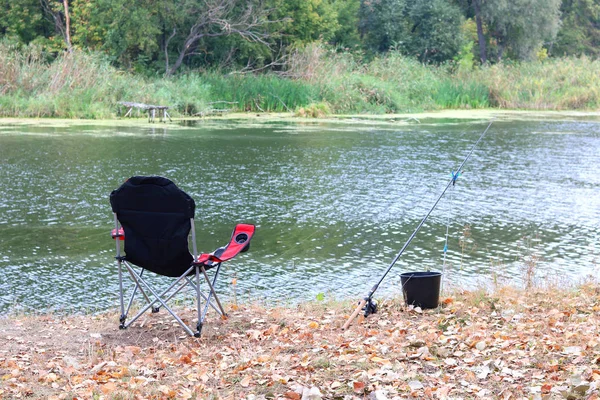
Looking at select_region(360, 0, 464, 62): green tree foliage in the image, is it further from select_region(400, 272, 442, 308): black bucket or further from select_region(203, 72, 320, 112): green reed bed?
select_region(400, 272, 442, 308): black bucket

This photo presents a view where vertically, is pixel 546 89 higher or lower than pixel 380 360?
higher

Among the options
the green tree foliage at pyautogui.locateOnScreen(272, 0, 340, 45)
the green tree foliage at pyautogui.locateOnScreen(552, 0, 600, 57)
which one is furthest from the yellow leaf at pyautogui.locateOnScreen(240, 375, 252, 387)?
the green tree foliage at pyautogui.locateOnScreen(552, 0, 600, 57)

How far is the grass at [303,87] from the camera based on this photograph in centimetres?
2723

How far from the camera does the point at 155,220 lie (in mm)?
5383

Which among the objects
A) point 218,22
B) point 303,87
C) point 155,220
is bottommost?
point 303,87

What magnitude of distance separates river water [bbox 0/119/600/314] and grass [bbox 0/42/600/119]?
4.90 meters

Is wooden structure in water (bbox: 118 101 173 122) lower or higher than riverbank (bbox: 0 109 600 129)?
higher

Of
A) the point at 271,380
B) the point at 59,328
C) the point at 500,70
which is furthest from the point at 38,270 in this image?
the point at 500,70

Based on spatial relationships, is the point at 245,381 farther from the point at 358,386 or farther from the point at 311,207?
the point at 311,207

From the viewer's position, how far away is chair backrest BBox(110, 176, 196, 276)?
17.3ft

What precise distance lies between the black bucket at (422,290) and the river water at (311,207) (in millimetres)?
1434

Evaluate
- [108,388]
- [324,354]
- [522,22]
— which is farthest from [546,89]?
[108,388]

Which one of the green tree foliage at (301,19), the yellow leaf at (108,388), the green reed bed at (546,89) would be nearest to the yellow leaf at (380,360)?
the yellow leaf at (108,388)

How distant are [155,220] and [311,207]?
6.64 meters
